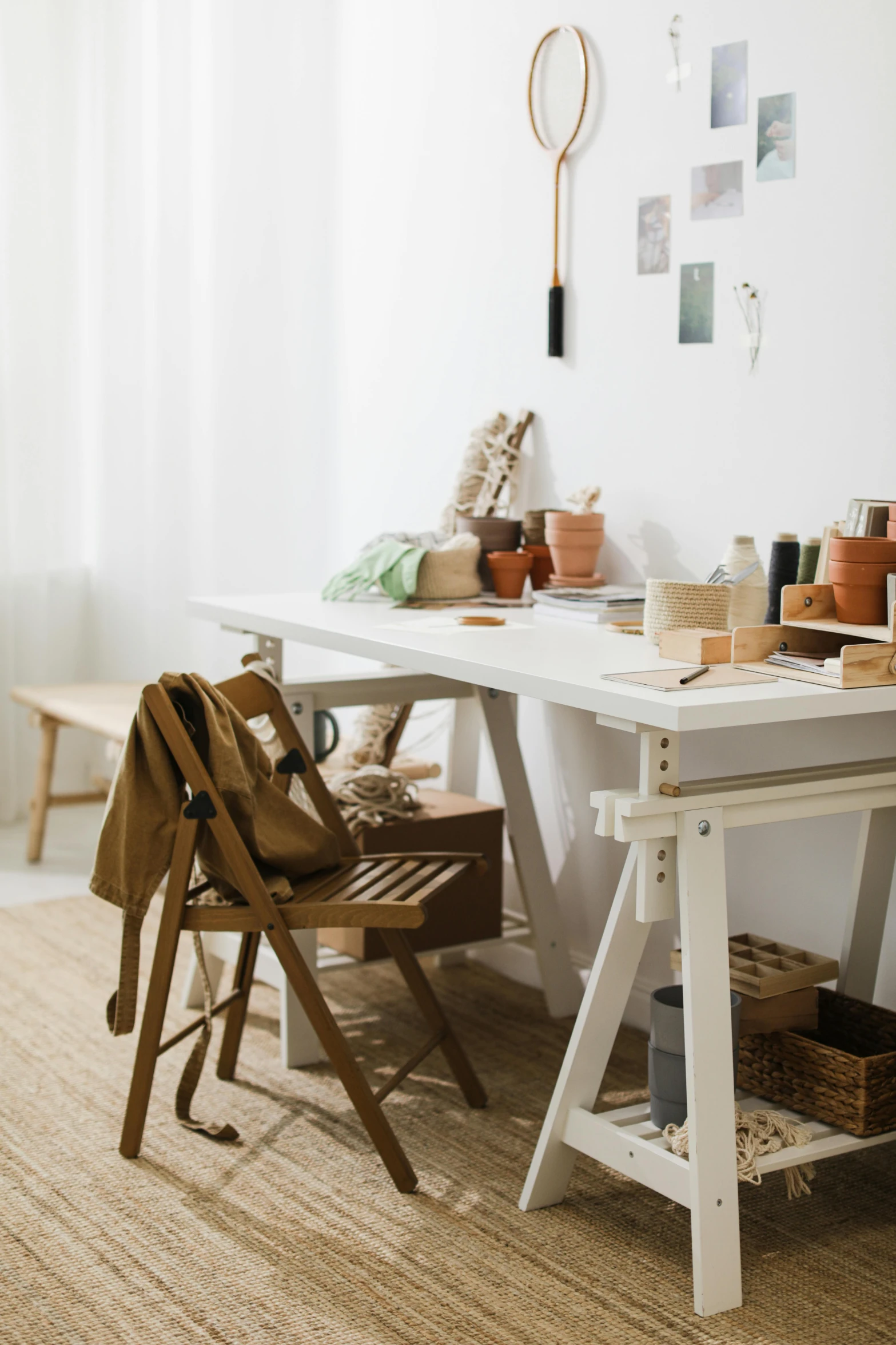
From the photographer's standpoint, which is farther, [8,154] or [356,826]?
[8,154]

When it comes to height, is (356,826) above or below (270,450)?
below

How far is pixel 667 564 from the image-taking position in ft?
8.80

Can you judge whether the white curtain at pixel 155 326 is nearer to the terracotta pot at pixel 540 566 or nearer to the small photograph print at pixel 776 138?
the terracotta pot at pixel 540 566

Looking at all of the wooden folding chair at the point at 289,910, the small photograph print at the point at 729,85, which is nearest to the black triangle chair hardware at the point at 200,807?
the wooden folding chair at the point at 289,910

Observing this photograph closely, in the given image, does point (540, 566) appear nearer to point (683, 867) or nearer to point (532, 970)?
point (532, 970)

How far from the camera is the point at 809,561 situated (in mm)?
2098

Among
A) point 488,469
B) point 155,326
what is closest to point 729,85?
point 488,469

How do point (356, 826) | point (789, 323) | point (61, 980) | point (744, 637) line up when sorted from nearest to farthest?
1. point (744, 637)
2. point (789, 323)
3. point (356, 826)
4. point (61, 980)

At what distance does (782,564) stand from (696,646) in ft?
0.90

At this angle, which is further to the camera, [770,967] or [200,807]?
[770,967]

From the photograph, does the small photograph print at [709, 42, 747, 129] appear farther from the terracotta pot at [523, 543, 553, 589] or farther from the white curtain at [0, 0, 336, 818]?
the white curtain at [0, 0, 336, 818]

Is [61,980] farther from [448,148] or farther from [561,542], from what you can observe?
[448,148]

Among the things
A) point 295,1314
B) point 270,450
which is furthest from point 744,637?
point 270,450

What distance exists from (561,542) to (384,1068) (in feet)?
3.30
